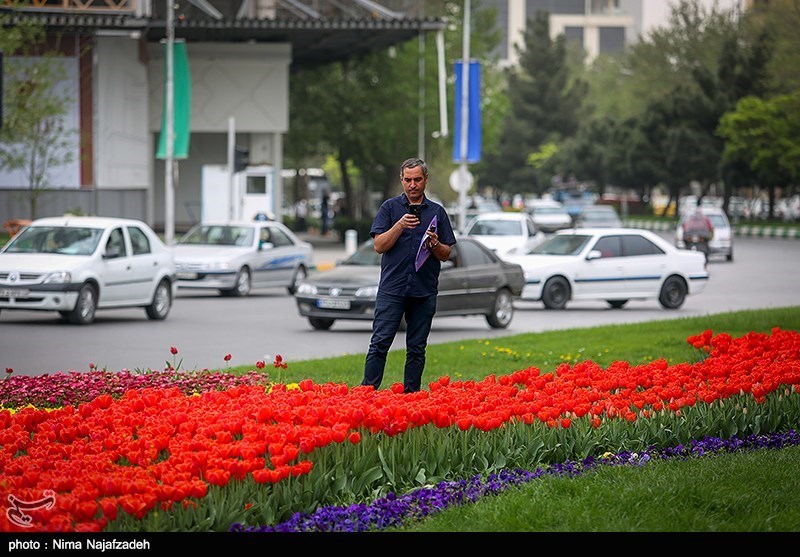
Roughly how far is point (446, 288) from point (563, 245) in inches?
270

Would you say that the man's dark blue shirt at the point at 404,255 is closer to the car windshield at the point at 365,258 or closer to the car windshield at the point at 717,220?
the car windshield at the point at 365,258

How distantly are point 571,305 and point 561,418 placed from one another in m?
20.1

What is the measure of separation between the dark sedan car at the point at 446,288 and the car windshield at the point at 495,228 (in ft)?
40.1

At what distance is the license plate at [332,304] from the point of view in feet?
66.8

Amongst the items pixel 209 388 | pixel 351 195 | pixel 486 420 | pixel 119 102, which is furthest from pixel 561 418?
pixel 351 195

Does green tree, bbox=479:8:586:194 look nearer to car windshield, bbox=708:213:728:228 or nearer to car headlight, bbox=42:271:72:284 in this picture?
car windshield, bbox=708:213:728:228

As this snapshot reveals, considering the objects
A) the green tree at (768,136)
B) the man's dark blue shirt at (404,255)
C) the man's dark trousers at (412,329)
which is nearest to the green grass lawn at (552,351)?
the man's dark trousers at (412,329)

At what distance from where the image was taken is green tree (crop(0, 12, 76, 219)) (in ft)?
124

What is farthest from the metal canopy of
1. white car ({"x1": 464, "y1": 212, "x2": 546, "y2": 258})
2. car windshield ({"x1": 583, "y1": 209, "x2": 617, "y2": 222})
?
white car ({"x1": 464, "y1": 212, "x2": 546, "y2": 258})

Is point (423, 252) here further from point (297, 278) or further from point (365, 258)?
point (297, 278)

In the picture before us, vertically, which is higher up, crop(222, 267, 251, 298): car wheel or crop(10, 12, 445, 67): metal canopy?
crop(10, 12, 445, 67): metal canopy

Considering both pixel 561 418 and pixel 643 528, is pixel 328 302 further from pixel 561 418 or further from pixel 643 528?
pixel 643 528

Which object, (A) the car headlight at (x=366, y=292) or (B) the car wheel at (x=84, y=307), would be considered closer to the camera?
(A) the car headlight at (x=366, y=292)

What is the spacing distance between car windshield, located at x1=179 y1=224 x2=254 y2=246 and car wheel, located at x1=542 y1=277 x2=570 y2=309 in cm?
650
